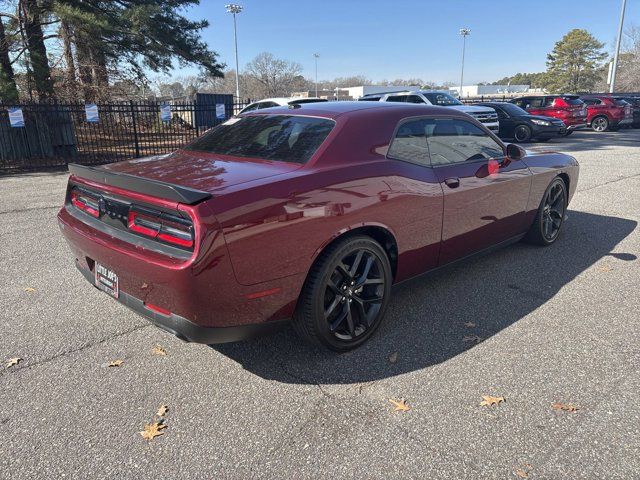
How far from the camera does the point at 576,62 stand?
7144cm

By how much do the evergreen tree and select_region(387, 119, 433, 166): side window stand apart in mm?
81219

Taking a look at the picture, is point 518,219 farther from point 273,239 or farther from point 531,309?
point 273,239

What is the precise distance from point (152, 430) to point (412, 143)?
2585 millimetres

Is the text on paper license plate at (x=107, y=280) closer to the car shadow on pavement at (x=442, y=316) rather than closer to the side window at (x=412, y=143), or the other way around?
the car shadow on pavement at (x=442, y=316)

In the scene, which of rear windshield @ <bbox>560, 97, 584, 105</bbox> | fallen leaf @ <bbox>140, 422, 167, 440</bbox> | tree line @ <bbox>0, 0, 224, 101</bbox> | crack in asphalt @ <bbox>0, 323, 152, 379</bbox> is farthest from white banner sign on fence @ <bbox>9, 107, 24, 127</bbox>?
rear windshield @ <bbox>560, 97, 584, 105</bbox>

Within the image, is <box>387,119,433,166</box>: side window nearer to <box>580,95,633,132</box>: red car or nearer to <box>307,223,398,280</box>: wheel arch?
<box>307,223,398,280</box>: wheel arch

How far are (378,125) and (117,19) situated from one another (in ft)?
42.2

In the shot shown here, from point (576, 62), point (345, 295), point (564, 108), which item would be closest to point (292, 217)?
point (345, 295)

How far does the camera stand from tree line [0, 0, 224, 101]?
12.6 meters

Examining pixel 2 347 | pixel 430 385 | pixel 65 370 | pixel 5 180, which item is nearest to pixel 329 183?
pixel 430 385

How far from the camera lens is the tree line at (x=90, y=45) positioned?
12.6m

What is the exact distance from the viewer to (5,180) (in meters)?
10.2

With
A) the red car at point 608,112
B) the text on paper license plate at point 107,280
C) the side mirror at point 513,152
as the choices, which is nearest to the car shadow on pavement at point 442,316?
the text on paper license plate at point 107,280

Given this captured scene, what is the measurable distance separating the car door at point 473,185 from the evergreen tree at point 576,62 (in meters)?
80.2
